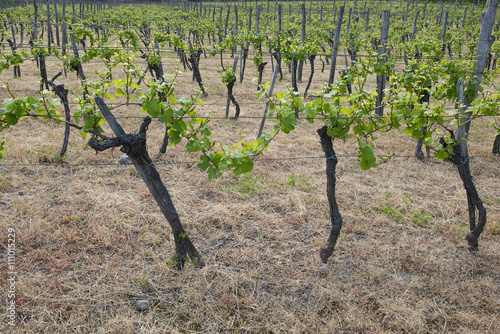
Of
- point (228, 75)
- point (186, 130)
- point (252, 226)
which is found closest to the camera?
point (186, 130)

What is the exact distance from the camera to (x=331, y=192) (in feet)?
10.8

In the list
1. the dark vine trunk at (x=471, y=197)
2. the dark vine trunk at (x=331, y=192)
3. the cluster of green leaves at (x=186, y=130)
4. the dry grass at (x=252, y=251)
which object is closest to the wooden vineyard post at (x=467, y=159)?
the dark vine trunk at (x=471, y=197)


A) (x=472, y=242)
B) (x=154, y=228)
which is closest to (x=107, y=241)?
(x=154, y=228)

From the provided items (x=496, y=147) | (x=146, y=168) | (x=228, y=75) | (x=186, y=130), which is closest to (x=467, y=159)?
(x=186, y=130)

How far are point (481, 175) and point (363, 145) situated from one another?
11.4ft

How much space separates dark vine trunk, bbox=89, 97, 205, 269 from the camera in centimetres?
272

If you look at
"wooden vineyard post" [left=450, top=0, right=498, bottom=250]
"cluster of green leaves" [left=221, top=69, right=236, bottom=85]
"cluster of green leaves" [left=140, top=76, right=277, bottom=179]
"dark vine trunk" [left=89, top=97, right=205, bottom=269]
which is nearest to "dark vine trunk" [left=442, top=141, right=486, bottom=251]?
"wooden vineyard post" [left=450, top=0, right=498, bottom=250]

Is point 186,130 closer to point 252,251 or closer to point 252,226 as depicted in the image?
point 252,251

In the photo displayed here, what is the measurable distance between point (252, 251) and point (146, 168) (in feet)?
4.62

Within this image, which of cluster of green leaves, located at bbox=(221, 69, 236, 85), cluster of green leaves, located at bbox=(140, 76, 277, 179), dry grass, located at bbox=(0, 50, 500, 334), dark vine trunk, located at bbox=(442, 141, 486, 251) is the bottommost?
dry grass, located at bbox=(0, 50, 500, 334)

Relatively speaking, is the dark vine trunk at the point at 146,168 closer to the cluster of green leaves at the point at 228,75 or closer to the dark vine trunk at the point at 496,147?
the cluster of green leaves at the point at 228,75

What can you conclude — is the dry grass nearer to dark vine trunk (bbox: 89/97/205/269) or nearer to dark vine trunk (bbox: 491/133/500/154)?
dark vine trunk (bbox: 89/97/205/269)

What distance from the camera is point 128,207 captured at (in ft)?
13.7

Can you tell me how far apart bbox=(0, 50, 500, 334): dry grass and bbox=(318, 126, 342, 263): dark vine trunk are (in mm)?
171
